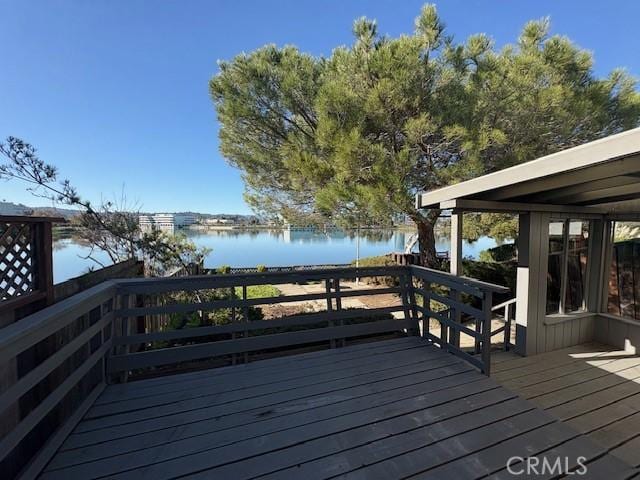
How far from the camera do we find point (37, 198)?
4469mm

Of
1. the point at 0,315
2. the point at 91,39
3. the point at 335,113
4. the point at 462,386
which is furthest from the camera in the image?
the point at 335,113

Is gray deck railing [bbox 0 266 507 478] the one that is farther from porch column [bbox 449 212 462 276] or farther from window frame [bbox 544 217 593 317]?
window frame [bbox 544 217 593 317]

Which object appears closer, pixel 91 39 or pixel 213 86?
Result: pixel 91 39

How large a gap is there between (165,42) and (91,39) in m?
1.24

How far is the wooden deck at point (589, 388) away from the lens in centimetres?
214

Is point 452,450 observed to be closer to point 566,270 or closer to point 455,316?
point 455,316

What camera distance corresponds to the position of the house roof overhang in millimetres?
1859

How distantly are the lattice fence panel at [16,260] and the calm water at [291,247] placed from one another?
157 inches

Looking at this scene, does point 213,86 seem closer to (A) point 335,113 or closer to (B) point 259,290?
(A) point 335,113

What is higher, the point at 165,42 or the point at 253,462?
the point at 165,42

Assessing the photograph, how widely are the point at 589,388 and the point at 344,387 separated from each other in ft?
8.33

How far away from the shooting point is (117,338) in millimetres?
2184

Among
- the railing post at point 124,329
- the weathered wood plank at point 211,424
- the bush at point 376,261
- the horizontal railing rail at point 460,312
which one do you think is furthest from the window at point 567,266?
the bush at point 376,261

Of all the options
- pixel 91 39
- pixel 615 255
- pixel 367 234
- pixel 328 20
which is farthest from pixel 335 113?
pixel 615 255
